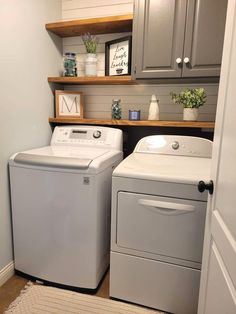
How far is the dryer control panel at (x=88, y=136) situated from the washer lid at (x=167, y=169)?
0.90ft

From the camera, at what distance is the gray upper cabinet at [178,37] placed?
1.51 meters

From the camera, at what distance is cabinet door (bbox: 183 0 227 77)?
1.49m

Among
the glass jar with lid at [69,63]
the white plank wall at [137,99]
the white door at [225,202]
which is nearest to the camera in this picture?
the white door at [225,202]

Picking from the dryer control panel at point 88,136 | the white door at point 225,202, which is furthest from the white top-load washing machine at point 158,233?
the dryer control panel at point 88,136

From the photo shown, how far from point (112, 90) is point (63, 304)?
1797mm

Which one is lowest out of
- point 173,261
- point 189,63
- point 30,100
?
point 173,261

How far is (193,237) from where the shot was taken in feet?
4.17

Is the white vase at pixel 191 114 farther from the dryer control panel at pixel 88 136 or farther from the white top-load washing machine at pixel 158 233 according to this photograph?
the dryer control panel at pixel 88 136

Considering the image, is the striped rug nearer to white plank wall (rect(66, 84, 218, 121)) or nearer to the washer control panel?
the washer control panel

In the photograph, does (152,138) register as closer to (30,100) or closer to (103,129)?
(103,129)

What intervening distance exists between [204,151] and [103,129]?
33.3 inches

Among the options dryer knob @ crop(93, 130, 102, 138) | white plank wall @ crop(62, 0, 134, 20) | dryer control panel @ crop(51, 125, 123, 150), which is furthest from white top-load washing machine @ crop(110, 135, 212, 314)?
white plank wall @ crop(62, 0, 134, 20)

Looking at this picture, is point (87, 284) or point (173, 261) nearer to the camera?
point (173, 261)

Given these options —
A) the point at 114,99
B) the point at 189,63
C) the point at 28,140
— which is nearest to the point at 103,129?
the point at 114,99
